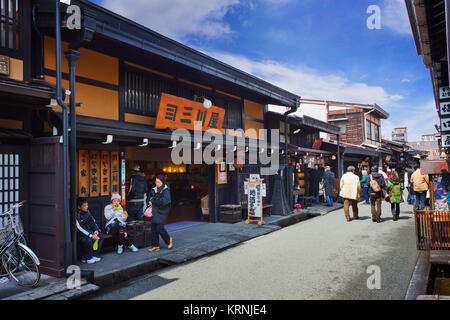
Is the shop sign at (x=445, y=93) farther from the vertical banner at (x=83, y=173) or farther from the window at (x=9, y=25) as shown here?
the window at (x=9, y=25)

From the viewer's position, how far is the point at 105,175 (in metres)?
8.40

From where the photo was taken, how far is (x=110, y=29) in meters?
7.28

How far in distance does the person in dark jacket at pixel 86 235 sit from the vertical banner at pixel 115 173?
1224 mm

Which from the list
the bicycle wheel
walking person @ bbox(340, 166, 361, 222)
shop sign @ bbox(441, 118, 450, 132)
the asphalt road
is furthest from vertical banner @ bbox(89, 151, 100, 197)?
walking person @ bbox(340, 166, 361, 222)

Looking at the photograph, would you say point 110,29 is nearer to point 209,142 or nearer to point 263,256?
point 209,142

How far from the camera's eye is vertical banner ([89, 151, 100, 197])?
8070 millimetres

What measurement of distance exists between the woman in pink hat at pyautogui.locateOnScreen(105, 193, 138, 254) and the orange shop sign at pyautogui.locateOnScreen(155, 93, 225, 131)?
104 inches

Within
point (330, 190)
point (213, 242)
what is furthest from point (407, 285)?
point (330, 190)

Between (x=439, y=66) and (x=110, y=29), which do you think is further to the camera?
(x=439, y=66)

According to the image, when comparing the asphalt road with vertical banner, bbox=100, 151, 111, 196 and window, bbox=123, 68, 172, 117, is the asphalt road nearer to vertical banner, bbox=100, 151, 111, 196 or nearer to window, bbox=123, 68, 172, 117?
vertical banner, bbox=100, 151, 111, 196

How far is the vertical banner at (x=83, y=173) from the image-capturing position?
781 centimetres

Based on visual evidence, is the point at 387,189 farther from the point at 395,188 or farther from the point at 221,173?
the point at 221,173

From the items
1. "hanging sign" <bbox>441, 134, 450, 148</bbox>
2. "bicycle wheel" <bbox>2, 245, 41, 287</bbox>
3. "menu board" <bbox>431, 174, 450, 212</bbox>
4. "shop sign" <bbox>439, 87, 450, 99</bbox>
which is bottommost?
"bicycle wheel" <bbox>2, 245, 41, 287</bbox>

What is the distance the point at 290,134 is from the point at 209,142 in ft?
28.9
